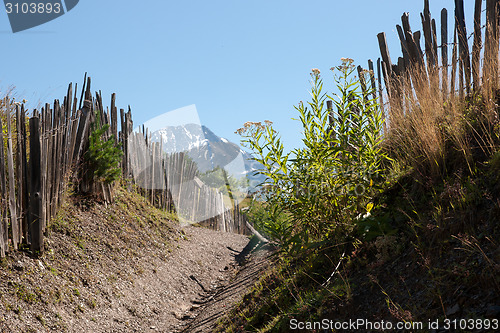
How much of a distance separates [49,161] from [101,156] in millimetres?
1415

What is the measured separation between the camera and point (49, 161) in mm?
4938

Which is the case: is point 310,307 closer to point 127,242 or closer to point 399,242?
point 399,242

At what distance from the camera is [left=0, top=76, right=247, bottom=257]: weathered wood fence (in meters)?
4.34

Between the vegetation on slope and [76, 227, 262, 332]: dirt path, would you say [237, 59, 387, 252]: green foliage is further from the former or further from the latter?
[76, 227, 262, 332]: dirt path

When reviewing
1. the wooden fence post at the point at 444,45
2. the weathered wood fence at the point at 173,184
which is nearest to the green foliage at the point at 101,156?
the weathered wood fence at the point at 173,184

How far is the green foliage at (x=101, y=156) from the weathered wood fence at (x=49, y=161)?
0.34ft

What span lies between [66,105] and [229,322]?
388 cm

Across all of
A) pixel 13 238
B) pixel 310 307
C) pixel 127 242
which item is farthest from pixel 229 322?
pixel 127 242

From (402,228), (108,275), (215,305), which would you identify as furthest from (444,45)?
(108,275)

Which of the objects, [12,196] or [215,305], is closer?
[12,196]

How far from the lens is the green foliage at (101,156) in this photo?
249 inches

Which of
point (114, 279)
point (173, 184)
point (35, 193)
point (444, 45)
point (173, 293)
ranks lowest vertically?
point (173, 293)

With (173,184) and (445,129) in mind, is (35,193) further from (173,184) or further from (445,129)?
(173,184)

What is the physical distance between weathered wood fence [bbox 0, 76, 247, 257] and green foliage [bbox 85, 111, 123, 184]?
104 mm
